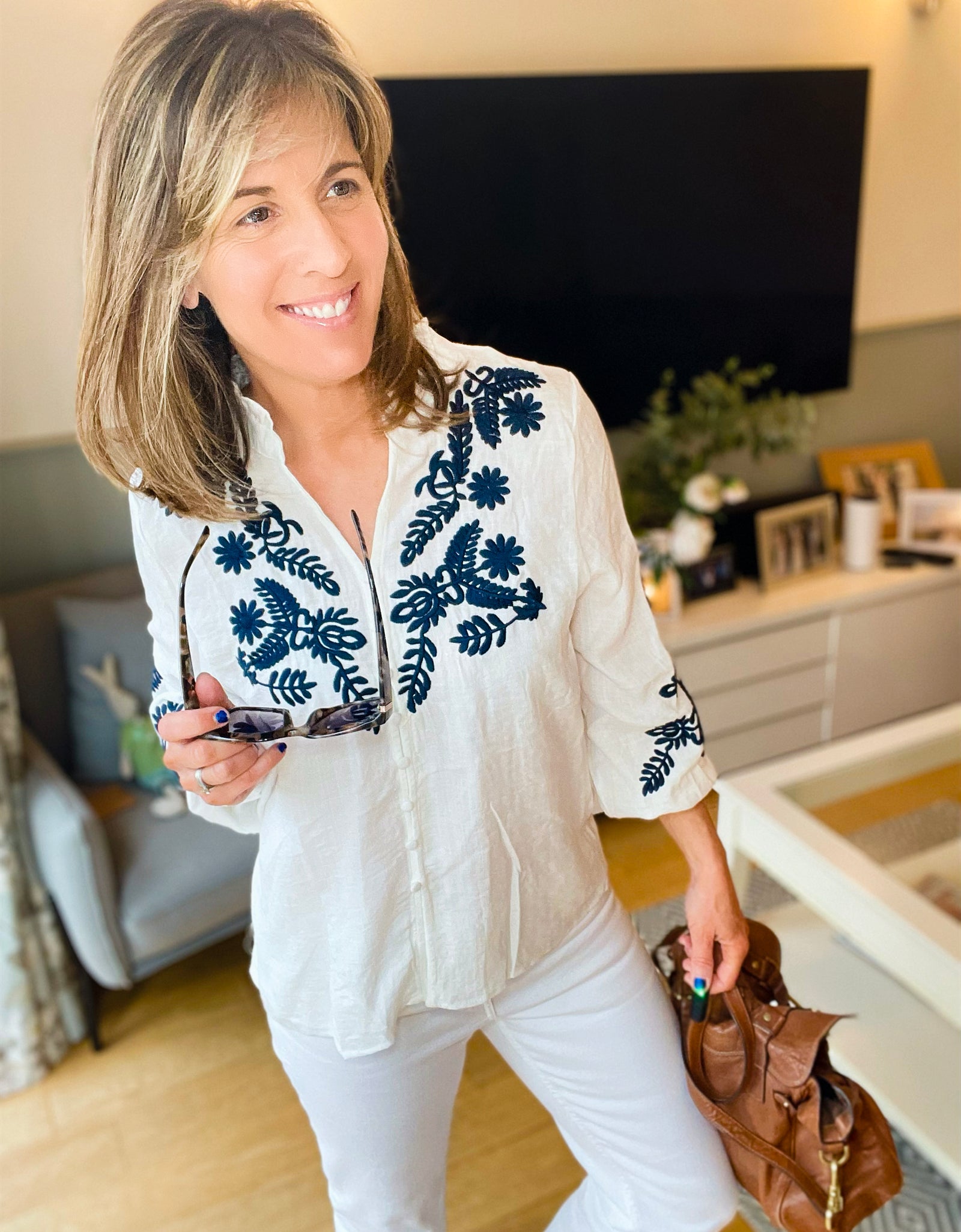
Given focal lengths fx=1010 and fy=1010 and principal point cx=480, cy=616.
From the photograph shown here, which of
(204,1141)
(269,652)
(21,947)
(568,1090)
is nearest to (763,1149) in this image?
(568,1090)

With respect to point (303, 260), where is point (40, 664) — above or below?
below

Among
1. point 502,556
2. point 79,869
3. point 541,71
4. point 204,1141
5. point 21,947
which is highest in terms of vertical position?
point 541,71

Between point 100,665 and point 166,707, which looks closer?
point 166,707

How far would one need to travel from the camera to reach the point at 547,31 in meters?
2.24

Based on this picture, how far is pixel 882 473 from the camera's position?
3.01 m

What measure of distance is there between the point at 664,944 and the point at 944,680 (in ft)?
7.08

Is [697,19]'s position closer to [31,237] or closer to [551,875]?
[31,237]

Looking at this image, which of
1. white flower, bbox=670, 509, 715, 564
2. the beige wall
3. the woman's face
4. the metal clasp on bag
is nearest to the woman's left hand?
the metal clasp on bag

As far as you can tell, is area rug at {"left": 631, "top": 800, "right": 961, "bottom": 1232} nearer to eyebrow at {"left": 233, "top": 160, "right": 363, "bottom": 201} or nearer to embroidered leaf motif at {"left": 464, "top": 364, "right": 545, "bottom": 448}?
embroidered leaf motif at {"left": 464, "top": 364, "right": 545, "bottom": 448}

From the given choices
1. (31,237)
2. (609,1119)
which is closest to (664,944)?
(609,1119)

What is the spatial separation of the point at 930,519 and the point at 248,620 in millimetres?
2606

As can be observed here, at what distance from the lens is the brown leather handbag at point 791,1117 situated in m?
0.90

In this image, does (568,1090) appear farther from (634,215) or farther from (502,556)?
(634,215)

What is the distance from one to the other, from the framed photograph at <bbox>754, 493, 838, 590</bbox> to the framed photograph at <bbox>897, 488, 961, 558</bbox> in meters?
0.31
